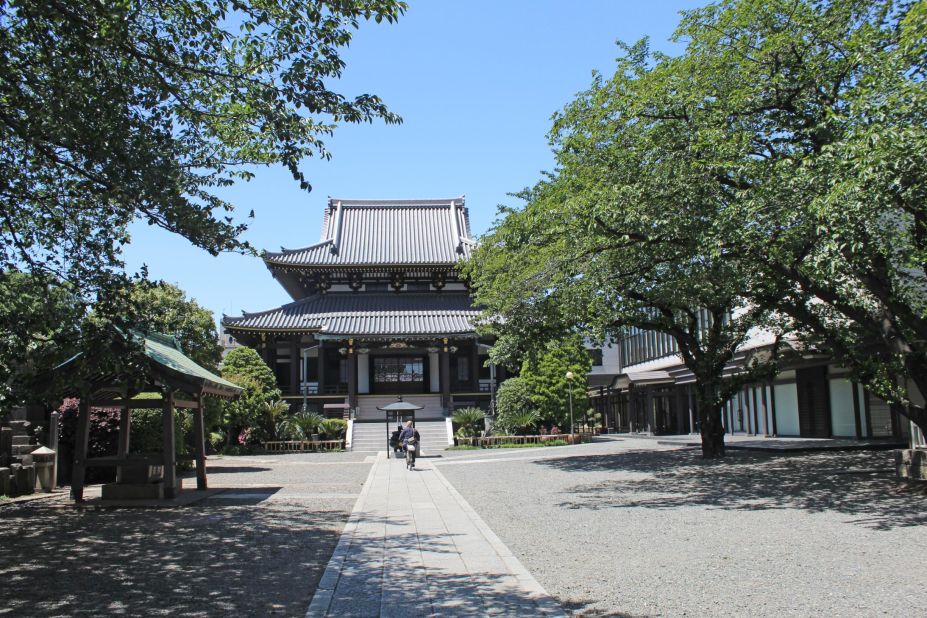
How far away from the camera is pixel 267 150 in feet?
33.8

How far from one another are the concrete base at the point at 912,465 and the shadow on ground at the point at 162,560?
10015 millimetres

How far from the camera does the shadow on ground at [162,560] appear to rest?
20.5 ft

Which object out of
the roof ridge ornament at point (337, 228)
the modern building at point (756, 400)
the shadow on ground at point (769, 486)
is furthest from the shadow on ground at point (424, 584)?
the roof ridge ornament at point (337, 228)

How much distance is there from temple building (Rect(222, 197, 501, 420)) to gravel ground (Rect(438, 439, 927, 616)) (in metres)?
19.4

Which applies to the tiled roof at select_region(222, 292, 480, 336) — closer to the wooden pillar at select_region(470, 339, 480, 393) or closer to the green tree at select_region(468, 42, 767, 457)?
the wooden pillar at select_region(470, 339, 480, 393)

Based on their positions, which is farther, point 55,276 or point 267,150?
point 267,150

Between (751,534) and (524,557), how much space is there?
301 cm

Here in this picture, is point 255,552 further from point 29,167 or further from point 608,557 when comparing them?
point 29,167

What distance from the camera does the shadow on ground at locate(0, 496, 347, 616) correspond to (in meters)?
6.25

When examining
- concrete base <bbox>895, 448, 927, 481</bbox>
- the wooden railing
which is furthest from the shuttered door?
the wooden railing

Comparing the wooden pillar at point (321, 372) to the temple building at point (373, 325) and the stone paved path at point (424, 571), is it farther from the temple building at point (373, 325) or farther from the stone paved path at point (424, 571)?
the stone paved path at point (424, 571)

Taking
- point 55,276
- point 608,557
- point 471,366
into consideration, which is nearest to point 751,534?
point 608,557

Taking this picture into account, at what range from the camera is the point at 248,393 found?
29.9 meters

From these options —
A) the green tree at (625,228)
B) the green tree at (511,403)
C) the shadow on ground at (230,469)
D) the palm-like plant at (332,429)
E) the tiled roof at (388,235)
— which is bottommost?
the shadow on ground at (230,469)
